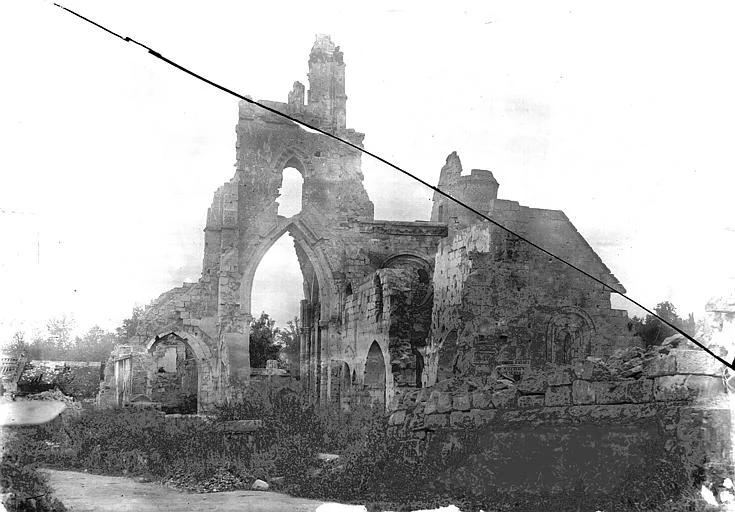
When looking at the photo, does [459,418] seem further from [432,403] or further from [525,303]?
[525,303]

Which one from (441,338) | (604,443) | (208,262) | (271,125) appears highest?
(271,125)

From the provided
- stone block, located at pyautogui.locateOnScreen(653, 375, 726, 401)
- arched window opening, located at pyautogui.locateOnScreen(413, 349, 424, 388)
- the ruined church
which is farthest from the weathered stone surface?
arched window opening, located at pyautogui.locateOnScreen(413, 349, 424, 388)

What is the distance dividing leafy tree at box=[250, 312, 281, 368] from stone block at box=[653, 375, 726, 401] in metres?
31.3

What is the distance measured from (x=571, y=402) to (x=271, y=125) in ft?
59.2

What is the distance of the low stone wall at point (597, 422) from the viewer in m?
6.07

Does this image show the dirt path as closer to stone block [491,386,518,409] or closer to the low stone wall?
the low stone wall

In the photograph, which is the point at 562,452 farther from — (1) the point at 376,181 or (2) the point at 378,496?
(1) the point at 376,181

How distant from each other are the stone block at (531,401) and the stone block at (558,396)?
0.22ft

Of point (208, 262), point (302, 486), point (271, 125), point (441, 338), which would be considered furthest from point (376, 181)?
point (302, 486)

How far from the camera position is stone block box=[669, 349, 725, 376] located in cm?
607

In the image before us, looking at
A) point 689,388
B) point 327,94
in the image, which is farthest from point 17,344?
point 327,94

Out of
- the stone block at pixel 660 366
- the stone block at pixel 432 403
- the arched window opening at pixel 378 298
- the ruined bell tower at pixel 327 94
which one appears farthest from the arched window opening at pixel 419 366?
the ruined bell tower at pixel 327 94

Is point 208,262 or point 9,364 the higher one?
point 208,262

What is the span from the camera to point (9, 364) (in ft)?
41.2
